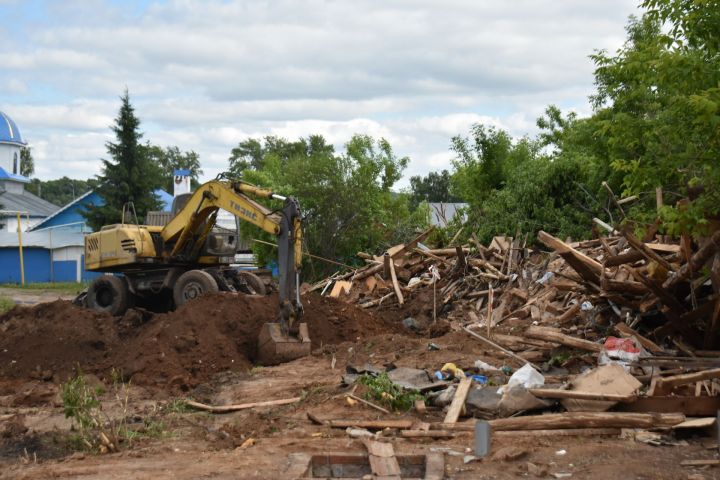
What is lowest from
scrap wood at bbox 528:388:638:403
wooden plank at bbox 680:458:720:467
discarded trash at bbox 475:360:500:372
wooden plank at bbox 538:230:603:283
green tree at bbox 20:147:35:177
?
wooden plank at bbox 680:458:720:467

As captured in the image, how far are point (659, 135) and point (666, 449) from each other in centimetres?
294

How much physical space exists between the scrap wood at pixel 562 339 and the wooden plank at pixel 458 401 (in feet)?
5.73

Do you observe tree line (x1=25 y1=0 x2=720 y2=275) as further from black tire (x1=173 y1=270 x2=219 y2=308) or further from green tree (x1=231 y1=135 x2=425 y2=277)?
black tire (x1=173 y1=270 x2=219 y2=308)

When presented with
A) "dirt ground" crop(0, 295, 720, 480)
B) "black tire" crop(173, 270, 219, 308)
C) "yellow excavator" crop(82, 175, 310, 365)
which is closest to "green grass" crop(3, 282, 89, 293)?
"yellow excavator" crop(82, 175, 310, 365)

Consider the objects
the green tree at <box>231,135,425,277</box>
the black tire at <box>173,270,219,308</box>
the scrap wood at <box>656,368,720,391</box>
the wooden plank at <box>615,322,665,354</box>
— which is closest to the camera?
the scrap wood at <box>656,368,720,391</box>

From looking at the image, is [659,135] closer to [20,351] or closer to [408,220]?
[20,351]

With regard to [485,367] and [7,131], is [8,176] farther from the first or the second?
[485,367]

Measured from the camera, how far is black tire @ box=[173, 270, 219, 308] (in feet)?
57.2

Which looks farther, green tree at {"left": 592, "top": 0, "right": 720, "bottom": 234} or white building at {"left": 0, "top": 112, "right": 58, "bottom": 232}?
white building at {"left": 0, "top": 112, "right": 58, "bottom": 232}

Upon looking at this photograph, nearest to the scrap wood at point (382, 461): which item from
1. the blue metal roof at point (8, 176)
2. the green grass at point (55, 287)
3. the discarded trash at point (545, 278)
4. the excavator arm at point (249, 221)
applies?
the excavator arm at point (249, 221)

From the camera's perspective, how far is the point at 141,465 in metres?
7.86

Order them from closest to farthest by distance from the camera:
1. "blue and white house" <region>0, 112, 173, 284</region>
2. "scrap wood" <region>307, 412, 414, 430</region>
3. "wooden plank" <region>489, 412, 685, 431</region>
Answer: "wooden plank" <region>489, 412, 685, 431</region>, "scrap wood" <region>307, 412, 414, 430</region>, "blue and white house" <region>0, 112, 173, 284</region>

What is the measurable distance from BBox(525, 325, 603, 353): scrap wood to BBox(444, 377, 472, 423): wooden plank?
1.75 meters

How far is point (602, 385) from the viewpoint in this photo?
9094 mm
